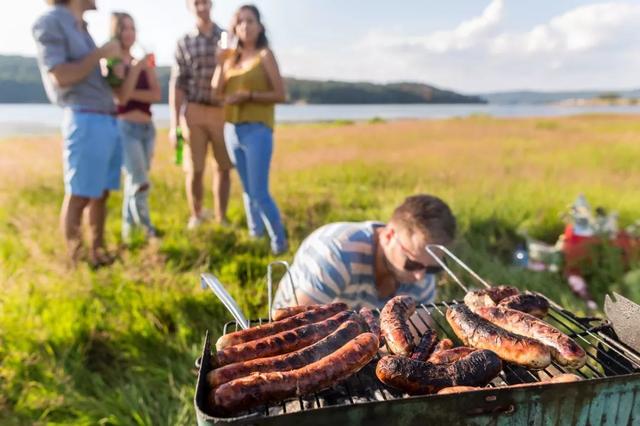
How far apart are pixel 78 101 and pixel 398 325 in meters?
3.96

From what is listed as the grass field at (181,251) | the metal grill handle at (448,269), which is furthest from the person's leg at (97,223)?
the metal grill handle at (448,269)

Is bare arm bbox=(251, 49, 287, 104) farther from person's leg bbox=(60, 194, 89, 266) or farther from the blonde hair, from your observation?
person's leg bbox=(60, 194, 89, 266)

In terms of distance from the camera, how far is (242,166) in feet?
17.9

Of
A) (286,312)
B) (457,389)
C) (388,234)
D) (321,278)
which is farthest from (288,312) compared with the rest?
(388,234)

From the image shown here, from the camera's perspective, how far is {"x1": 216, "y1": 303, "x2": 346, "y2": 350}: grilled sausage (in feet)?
5.62

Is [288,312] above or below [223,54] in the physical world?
below

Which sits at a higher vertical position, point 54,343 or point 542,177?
point 542,177

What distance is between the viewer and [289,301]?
2.95 meters

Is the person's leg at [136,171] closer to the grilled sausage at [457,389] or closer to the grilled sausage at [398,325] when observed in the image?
the grilled sausage at [398,325]

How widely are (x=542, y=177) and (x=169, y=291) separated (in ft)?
23.4

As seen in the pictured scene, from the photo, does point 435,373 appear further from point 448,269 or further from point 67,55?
point 67,55

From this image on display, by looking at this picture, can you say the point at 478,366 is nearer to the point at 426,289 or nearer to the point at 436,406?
the point at 436,406

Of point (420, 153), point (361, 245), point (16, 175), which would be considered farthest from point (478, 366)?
point (420, 153)

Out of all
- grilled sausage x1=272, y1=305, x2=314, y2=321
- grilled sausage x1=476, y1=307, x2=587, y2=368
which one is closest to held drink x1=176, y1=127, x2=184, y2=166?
grilled sausage x1=272, y1=305, x2=314, y2=321
